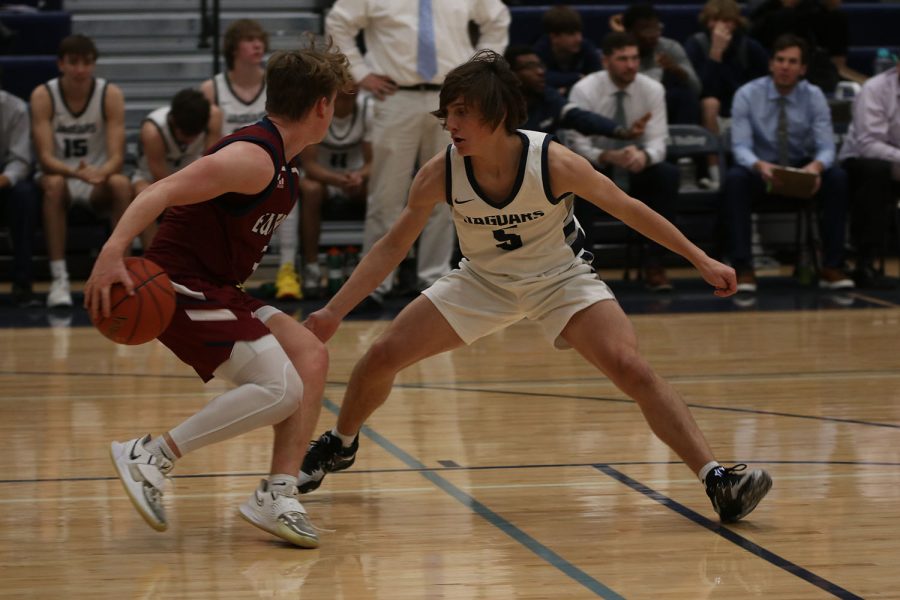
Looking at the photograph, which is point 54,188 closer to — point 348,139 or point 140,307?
point 348,139

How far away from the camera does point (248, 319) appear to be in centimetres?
A: 390

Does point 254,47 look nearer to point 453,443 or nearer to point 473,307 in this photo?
point 453,443

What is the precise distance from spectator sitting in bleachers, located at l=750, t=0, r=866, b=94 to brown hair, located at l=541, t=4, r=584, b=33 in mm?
1857

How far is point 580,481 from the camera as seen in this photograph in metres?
4.59

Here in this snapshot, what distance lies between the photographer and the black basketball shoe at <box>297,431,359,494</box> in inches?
175

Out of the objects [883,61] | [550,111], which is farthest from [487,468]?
[883,61]

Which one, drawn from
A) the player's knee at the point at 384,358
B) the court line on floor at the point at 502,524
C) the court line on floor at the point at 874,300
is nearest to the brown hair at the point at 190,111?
the court line on floor at the point at 502,524

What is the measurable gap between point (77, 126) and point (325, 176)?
5.10 ft

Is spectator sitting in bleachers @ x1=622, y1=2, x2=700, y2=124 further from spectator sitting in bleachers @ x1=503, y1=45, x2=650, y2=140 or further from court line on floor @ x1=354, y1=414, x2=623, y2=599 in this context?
court line on floor @ x1=354, y1=414, x2=623, y2=599

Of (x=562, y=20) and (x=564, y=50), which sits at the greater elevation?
(x=562, y=20)

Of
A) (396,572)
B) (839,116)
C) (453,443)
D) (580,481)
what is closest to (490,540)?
(396,572)

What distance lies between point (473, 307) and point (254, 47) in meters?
5.07

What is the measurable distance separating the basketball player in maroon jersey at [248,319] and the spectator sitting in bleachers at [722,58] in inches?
254

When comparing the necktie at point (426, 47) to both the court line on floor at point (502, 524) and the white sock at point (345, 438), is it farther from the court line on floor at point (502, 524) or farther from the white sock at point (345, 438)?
the white sock at point (345, 438)
